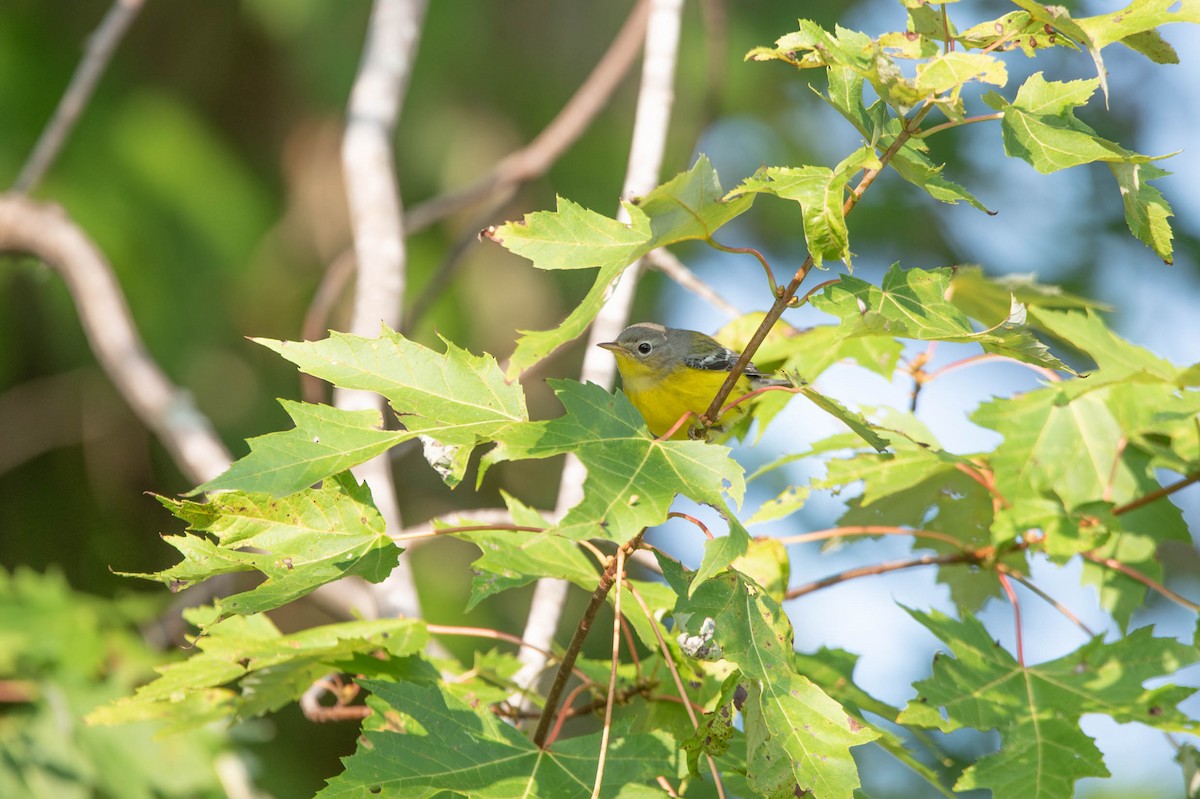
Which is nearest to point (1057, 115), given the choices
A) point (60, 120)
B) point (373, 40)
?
point (373, 40)

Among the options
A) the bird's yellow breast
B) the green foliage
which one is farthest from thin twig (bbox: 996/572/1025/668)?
the green foliage

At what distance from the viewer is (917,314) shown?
5.90ft

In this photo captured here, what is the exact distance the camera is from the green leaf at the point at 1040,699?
2.25 metres

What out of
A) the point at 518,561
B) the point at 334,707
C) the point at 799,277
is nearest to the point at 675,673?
the point at 518,561

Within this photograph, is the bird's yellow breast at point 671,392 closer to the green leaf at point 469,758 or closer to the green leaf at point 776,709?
the green leaf at point 469,758

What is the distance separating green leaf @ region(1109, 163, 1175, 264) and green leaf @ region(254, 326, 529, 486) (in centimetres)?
109

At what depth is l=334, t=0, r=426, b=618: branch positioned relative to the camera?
143 inches

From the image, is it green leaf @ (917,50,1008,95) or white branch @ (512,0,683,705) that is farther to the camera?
white branch @ (512,0,683,705)

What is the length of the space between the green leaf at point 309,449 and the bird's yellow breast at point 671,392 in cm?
261

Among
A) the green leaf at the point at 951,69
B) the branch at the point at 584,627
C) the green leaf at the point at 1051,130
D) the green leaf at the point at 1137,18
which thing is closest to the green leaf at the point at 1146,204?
the green leaf at the point at 1051,130

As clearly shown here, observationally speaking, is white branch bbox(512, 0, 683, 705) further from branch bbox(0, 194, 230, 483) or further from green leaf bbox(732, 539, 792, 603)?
branch bbox(0, 194, 230, 483)

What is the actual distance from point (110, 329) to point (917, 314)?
4745 mm

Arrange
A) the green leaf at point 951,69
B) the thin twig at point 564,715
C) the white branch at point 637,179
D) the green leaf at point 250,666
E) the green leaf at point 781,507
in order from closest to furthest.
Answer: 1. the green leaf at point 951,69
2. the thin twig at point 564,715
3. the green leaf at point 250,666
4. the green leaf at point 781,507
5. the white branch at point 637,179

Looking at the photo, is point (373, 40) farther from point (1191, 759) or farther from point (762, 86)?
point (762, 86)
